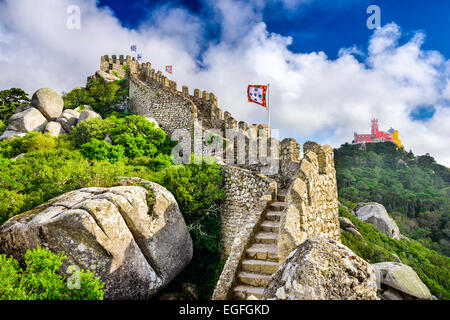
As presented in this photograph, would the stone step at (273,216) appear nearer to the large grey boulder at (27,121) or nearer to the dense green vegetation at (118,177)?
the dense green vegetation at (118,177)

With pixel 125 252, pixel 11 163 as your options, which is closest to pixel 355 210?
pixel 125 252

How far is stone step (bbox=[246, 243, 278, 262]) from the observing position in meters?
5.83

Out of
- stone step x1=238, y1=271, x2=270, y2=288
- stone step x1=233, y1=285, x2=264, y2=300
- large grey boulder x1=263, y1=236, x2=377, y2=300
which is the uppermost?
large grey boulder x1=263, y1=236, x2=377, y2=300

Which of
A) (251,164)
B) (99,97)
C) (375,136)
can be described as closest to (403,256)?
(251,164)

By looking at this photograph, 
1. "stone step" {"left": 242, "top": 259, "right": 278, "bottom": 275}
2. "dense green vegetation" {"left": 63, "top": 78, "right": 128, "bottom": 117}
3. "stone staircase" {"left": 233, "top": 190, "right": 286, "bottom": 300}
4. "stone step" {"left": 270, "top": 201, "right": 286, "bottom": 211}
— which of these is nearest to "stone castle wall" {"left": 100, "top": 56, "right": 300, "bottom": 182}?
"stone step" {"left": 270, "top": 201, "right": 286, "bottom": 211}

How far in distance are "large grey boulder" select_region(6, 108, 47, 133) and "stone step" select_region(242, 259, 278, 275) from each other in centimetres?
2059

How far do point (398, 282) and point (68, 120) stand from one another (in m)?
23.6

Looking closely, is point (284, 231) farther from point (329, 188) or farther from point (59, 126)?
point (59, 126)

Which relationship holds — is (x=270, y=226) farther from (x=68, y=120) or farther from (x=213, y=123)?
(x=68, y=120)

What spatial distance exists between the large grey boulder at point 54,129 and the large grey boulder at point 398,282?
71.3ft

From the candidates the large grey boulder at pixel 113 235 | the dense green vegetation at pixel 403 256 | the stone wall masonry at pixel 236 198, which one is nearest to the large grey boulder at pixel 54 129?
the large grey boulder at pixel 113 235

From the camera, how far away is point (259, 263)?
225 inches

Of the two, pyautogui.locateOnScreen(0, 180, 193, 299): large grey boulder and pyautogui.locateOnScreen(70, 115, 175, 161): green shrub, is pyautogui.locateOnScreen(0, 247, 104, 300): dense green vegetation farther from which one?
pyautogui.locateOnScreen(70, 115, 175, 161): green shrub
